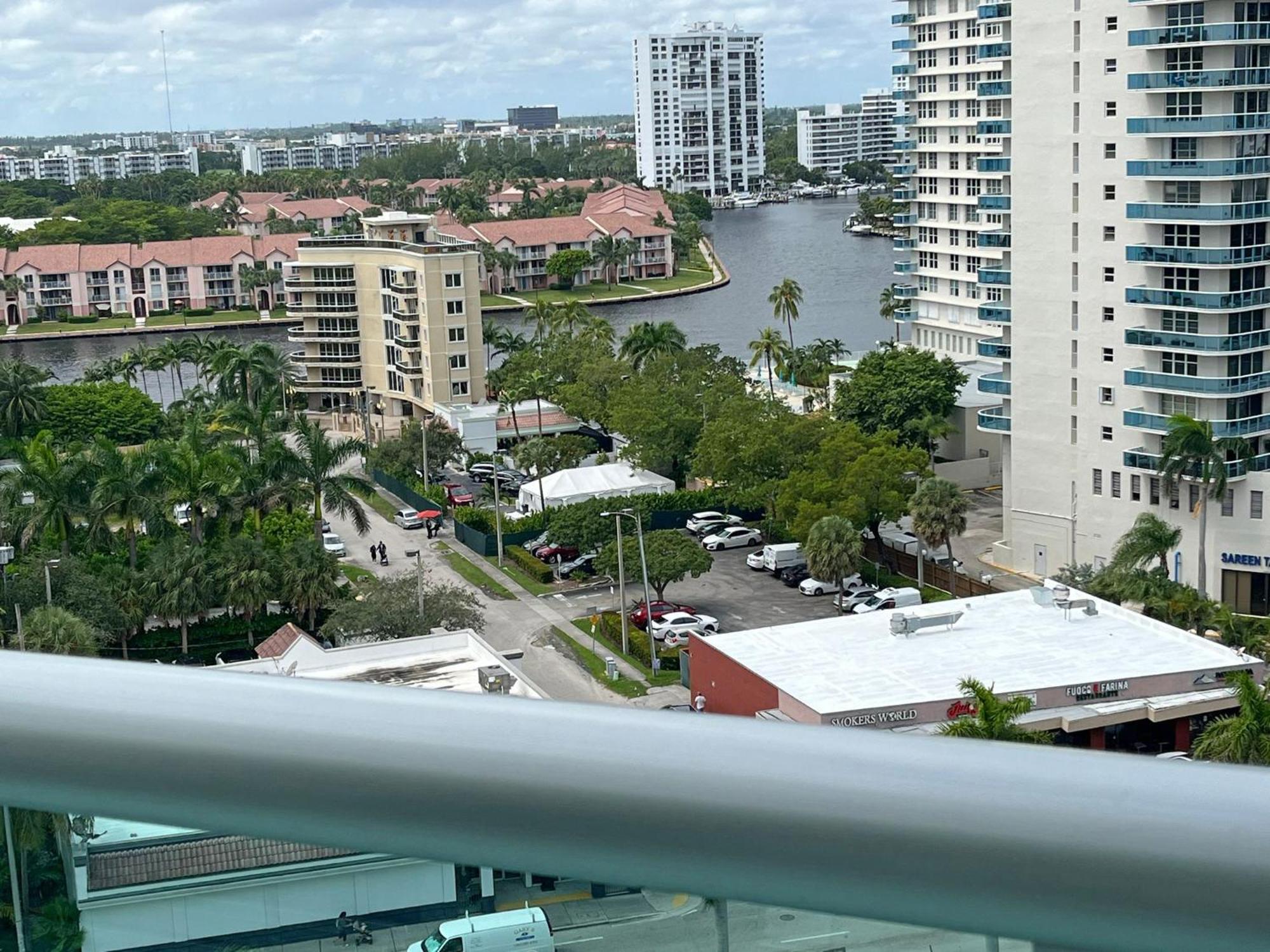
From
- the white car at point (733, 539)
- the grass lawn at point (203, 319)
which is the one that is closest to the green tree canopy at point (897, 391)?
the white car at point (733, 539)

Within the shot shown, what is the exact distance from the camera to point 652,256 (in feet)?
140

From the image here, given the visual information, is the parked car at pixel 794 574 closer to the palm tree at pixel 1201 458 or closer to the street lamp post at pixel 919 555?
the street lamp post at pixel 919 555

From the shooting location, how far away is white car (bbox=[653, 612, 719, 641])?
1262 cm

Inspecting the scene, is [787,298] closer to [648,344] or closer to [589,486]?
[648,344]

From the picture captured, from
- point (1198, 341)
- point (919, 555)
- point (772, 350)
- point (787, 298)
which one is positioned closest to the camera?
point (1198, 341)

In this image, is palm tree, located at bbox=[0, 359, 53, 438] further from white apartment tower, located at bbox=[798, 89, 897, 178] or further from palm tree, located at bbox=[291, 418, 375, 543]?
white apartment tower, located at bbox=[798, 89, 897, 178]

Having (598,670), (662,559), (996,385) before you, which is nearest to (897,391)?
(996,385)

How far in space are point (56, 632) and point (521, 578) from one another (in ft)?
15.9

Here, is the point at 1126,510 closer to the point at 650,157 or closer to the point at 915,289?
the point at 915,289

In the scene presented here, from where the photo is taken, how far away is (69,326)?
37.8 m

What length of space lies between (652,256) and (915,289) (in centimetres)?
1932

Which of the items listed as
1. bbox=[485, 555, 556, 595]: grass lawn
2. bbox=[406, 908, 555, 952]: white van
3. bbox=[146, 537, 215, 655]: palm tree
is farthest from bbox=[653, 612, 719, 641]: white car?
bbox=[406, 908, 555, 952]: white van

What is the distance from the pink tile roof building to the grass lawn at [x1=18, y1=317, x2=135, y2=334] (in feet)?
1.32

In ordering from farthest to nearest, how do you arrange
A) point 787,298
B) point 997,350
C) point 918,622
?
point 787,298
point 997,350
point 918,622
